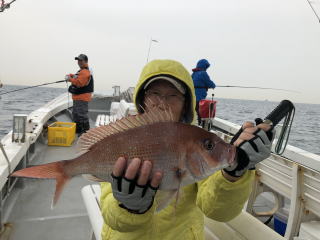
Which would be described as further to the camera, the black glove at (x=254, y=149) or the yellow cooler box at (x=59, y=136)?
the yellow cooler box at (x=59, y=136)

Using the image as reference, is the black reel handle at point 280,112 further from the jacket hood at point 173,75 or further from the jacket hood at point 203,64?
the jacket hood at point 203,64

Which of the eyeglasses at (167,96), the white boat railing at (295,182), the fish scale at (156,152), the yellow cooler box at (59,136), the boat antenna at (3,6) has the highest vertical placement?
the boat antenna at (3,6)

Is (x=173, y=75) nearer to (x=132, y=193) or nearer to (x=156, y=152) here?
(x=156, y=152)

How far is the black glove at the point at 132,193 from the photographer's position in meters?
1.22

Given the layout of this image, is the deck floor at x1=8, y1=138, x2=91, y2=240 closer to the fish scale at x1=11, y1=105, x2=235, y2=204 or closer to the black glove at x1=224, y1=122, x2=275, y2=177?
the fish scale at x1=11, y1=105, x2=235, y2=204

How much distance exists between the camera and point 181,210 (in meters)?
1.61

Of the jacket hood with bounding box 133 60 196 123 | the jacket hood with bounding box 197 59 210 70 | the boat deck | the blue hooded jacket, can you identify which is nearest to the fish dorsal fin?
the jacket hood with bounding box 133 60 196 123

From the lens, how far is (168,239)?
1547mm

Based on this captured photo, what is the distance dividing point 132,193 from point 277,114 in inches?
33.5

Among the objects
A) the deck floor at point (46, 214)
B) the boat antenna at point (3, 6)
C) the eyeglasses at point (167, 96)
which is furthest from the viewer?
the boat antenna at point (3, 6)

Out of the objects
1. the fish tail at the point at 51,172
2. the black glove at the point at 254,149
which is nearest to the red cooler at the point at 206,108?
the black glove at the point at 254,149

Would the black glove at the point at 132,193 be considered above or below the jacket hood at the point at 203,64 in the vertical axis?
below

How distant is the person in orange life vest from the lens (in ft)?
22.6

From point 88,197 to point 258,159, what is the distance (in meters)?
1.90
